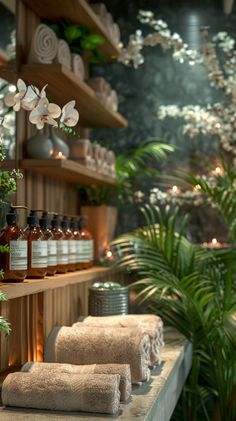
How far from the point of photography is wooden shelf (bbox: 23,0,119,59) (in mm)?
3406

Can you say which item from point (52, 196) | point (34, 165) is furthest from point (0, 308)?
point (52, 196)

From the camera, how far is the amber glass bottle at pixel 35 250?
262 centimetres

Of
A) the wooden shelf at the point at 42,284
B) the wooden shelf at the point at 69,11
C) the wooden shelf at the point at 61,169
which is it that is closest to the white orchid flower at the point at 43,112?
the wooden shelf at the point at 42,284

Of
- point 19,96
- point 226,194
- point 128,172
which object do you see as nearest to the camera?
point 19,96

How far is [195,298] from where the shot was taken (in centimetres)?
354

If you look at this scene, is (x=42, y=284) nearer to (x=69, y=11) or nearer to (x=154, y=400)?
(x=154, y=400)

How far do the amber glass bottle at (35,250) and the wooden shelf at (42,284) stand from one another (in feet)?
0.16

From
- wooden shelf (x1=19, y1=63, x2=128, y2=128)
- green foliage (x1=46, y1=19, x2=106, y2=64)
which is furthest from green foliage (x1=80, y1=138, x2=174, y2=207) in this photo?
green foliage (x1=46, y1=19, x2=106, y2=64)

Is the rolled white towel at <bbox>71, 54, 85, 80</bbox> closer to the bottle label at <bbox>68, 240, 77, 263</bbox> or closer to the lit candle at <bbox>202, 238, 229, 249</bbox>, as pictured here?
the bottle label at <bbox>68, 240, 77, 263</bbox>

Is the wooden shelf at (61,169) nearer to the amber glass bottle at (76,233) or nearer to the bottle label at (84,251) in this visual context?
the amber glass bottle at (76,233)

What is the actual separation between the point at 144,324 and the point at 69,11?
1673 millimetres

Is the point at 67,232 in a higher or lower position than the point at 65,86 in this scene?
lower

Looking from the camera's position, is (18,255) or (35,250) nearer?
(18,255)

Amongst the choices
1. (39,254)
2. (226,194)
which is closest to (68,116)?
(39,254)
